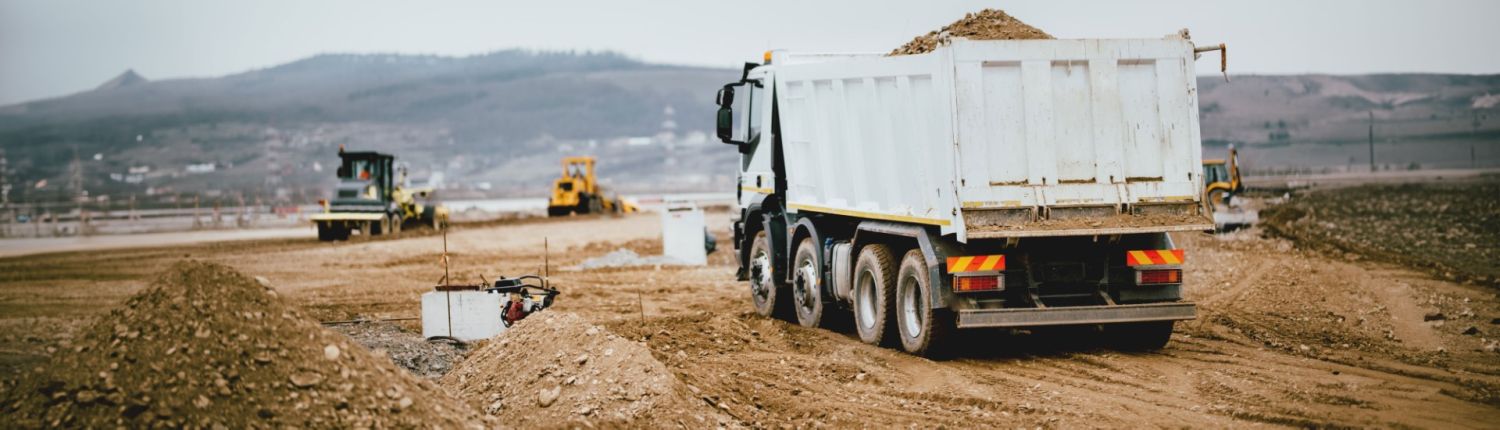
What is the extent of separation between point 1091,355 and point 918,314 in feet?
4.92

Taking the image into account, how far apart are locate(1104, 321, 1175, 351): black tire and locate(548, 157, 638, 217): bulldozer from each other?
41.6 metres

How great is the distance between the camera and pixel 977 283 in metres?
11.6

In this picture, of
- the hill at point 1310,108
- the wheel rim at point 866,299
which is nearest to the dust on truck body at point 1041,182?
the wheel rim at point 866,299

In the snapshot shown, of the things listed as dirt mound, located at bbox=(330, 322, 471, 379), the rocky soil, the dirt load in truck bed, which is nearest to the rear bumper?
the dirt load in truck bed

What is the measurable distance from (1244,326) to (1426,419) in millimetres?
4980

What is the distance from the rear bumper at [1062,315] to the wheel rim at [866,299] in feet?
6.39

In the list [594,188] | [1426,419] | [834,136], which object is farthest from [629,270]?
[594,188]

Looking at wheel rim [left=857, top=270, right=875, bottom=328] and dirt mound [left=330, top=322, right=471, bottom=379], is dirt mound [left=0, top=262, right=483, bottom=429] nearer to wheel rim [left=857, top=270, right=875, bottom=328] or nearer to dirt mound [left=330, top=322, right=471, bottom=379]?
dirt mound [left=330, top=322, right=471, bottom=379]

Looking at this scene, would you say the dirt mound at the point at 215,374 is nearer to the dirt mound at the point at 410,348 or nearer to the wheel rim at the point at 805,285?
the dirt mound at the point at 410,348

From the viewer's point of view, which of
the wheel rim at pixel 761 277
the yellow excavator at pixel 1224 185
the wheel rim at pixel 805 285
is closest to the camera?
the wheel rim at pixel 805 285

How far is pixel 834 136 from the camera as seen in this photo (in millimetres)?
14047

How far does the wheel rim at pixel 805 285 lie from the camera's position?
1498 cm

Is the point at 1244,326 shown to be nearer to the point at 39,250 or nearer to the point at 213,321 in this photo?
the point at 213,321

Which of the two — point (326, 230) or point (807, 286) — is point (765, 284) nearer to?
point (807, 286)
